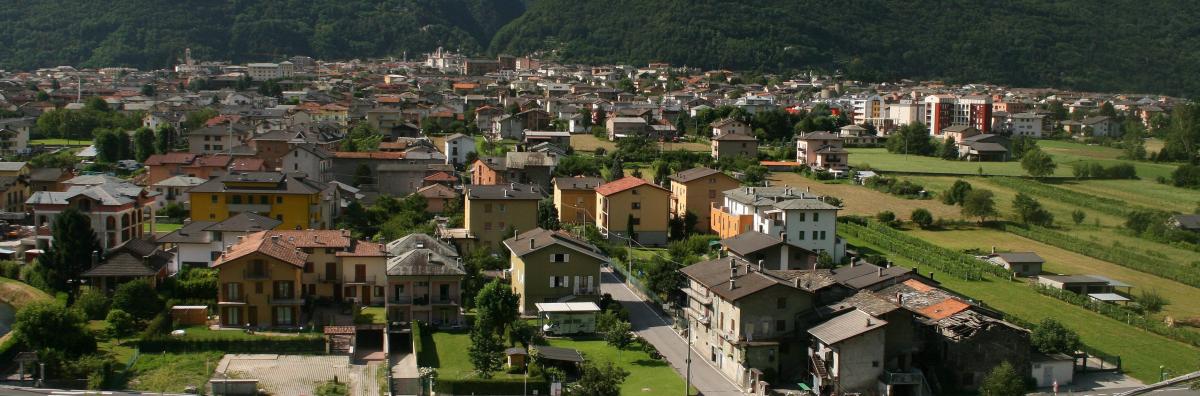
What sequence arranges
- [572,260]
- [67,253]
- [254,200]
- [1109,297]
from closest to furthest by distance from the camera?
[67,253]
[572,260]
[1109,297]
[254,200]

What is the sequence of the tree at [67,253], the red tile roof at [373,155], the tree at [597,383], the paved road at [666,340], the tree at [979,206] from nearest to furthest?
1. the tree at [597,383]
2. the paved road at [666,340]
3. the tree at [67,253]
4. the tree at [979,206]
5. the red tile roof at [373,155]

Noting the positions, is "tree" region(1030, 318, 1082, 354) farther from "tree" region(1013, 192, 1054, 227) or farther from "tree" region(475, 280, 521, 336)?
"tree" region(1013, 192, 1054, 227)

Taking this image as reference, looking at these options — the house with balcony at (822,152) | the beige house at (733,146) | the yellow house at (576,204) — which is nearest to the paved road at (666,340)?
the yellow house at (576,204)

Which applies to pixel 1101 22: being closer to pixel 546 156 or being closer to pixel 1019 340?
pixel 546 156

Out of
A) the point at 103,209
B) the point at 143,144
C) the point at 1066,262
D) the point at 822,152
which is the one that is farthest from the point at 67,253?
the point at 822,152

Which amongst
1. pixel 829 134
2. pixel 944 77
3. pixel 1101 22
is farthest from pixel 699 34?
pixel 829 134

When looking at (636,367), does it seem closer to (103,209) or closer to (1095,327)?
(1095,327)

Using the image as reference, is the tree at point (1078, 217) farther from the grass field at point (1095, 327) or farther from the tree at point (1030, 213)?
the grass field at point (1095, 327)
